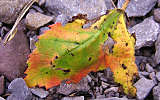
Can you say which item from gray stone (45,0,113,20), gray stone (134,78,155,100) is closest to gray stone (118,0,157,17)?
gray stone (45,0,113,20)

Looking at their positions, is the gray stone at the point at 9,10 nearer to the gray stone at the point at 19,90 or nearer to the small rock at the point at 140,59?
the gray stone at the point at 19,90

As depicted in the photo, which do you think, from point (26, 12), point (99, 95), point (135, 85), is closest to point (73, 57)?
point (99, 95)

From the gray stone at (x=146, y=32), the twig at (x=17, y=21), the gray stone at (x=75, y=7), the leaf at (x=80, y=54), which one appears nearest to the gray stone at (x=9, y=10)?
the twig at (x=17, y=21)

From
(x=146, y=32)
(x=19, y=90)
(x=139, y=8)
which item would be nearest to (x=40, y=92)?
(x=19, y=90)

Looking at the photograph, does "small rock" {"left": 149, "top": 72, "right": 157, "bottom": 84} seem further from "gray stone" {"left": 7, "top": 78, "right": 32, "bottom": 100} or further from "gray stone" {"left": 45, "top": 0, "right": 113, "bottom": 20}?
"gray stone" {"left": 7, "top": 78, "right": 32, "bottom": 100}

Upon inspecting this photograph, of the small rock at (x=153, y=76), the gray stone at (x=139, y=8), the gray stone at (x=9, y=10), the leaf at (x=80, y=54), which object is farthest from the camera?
the gray stone at (x=139, y=8)

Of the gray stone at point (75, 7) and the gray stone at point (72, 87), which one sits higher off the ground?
the gray stone at point (75, 7)
